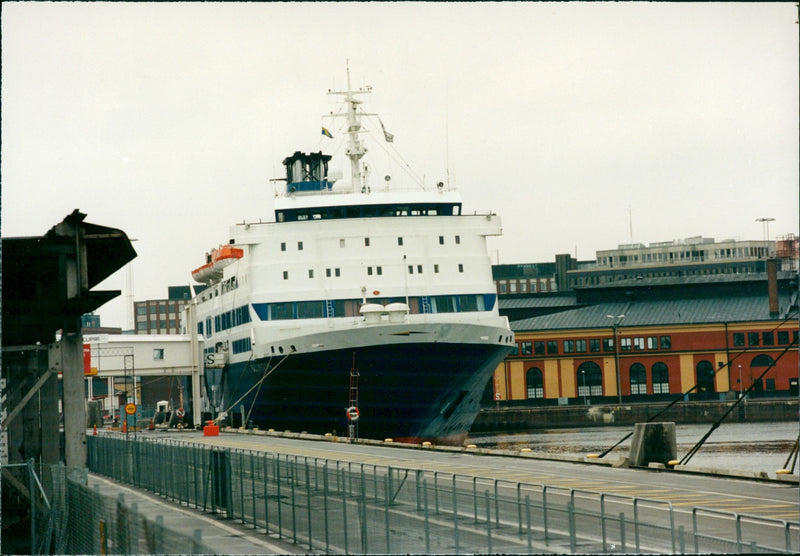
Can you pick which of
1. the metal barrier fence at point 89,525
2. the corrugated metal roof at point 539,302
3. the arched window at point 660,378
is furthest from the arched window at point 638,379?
the metal barrier fence at point 89,525

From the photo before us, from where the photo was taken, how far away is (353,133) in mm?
60156

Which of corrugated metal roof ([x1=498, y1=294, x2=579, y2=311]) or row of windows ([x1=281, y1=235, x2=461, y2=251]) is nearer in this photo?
row of windows ([x1=281, y1=235, x2=461, y2=251])

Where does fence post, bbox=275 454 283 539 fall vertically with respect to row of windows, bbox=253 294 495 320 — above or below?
below

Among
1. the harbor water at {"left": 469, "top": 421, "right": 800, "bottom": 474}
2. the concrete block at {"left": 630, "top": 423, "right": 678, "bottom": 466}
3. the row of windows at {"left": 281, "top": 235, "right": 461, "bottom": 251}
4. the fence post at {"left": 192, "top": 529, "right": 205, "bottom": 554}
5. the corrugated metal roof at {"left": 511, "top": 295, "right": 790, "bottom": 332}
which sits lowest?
the harbor water at {"left": 469, "top": 421, "right": 800, "bottom": 474}

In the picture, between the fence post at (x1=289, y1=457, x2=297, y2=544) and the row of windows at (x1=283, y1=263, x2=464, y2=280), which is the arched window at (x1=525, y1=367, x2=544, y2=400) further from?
the fence post at (x1=289, y1=457, x2=297, y2=544)

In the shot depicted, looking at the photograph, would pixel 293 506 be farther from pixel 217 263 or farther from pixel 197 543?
pixel 217 263

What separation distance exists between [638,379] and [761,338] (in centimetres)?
1112

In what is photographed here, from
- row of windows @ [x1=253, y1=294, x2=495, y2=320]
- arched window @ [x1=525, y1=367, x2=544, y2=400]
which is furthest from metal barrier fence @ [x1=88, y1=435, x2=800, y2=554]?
arched window @ [x1=525, y1=367, x2=544, y2=400]

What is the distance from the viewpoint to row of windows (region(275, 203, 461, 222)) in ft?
174

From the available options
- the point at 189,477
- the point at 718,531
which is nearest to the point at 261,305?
the point at 189,477

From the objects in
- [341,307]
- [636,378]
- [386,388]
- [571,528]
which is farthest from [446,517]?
[636,378]

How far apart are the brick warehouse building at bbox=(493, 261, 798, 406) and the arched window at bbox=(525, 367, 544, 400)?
0.30ft

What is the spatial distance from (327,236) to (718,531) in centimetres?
3674

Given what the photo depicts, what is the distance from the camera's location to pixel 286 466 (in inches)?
759
